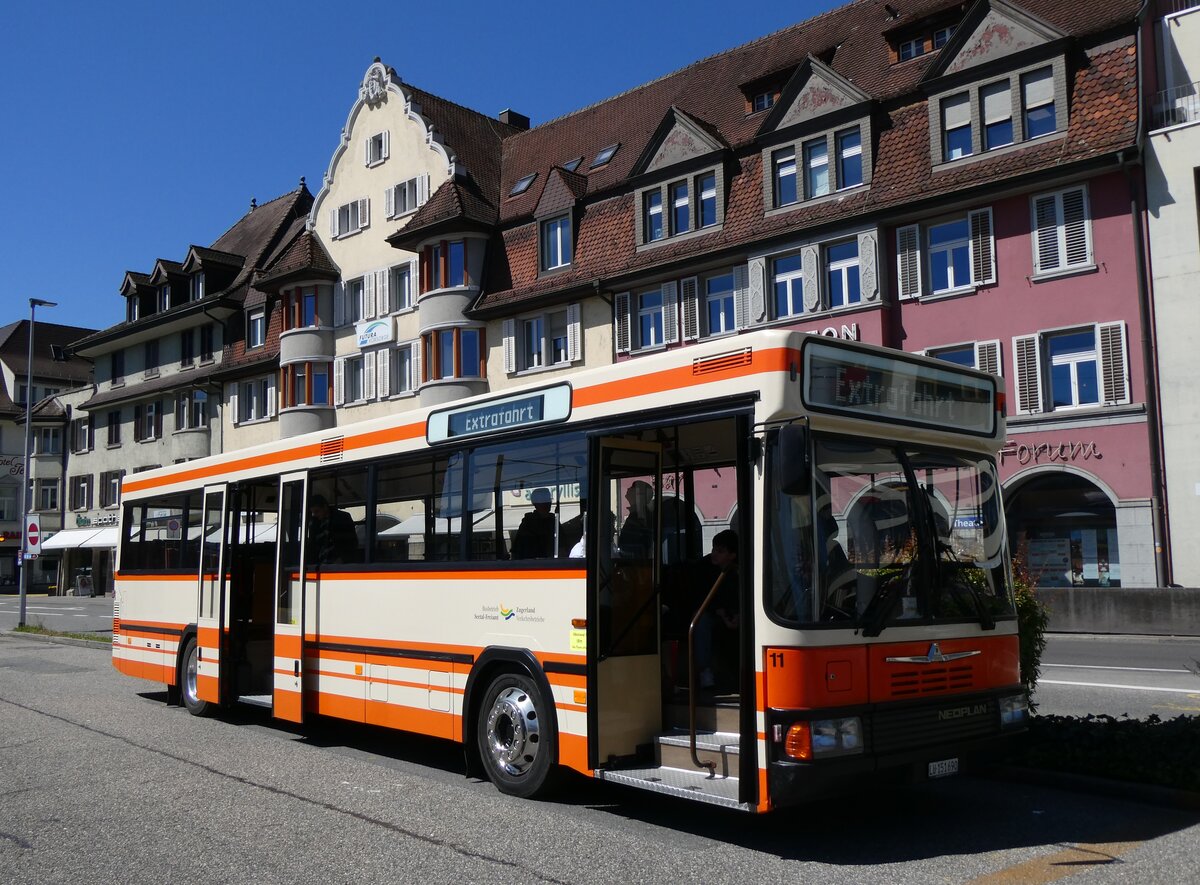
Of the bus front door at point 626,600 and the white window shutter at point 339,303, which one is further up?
the white window shutter at point 339,303

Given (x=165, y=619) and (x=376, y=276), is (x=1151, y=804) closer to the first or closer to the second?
(x=165, y=619)

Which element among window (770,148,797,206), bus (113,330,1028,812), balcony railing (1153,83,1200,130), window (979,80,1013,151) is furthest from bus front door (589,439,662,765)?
window (770,148,797,206)

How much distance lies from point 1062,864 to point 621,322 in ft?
91.0

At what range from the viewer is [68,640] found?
2523cm

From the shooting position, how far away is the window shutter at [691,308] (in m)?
31.4

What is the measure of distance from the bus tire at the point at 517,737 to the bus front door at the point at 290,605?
3093 mm

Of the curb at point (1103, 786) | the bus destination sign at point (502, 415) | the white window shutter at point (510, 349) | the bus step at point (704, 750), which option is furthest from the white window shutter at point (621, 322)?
the bus step at point (704, 750)

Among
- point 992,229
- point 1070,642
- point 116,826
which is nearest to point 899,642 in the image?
point 116,826

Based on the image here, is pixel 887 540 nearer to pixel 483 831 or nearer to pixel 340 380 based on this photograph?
pixel 483 831

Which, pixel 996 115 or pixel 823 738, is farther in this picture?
pixel 996 115

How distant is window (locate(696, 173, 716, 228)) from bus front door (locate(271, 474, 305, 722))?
21.6 metres

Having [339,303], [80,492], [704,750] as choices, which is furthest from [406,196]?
[704,750]

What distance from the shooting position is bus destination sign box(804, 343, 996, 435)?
698 cm

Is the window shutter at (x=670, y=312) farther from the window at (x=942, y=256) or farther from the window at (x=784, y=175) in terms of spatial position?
the window at (x=942, y=256)
